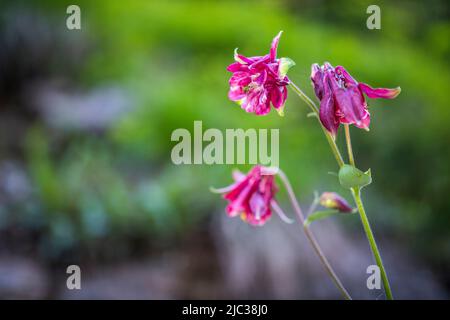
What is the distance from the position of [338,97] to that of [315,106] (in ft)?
0.08

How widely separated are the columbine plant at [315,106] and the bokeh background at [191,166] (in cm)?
80

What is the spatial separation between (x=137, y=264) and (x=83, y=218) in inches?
7.7

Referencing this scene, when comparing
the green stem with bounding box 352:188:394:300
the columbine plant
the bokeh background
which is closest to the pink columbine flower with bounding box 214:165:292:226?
the columbine plant

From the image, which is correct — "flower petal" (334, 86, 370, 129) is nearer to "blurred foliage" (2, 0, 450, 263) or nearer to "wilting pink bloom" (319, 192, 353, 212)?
"wilting pink bloom" (319, 192, 353, 212)

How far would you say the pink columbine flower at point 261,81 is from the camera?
19.6 inches

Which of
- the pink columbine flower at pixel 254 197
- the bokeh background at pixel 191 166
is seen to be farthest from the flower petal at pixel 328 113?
the bokeh background at pixel 191 166

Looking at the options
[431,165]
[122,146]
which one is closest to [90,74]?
[122,146]

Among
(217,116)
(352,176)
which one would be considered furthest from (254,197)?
(217,116)

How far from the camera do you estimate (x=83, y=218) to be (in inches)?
54.7

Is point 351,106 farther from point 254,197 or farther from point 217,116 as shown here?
point 217,116

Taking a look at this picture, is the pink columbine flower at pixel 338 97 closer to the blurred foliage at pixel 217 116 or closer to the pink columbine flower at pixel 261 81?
the pink columbine flower at pixel 261 81

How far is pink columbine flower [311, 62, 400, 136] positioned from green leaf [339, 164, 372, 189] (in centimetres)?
4

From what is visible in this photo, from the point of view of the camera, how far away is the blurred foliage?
1452 mm

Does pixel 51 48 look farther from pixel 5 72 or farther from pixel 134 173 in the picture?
pixel 134 173
